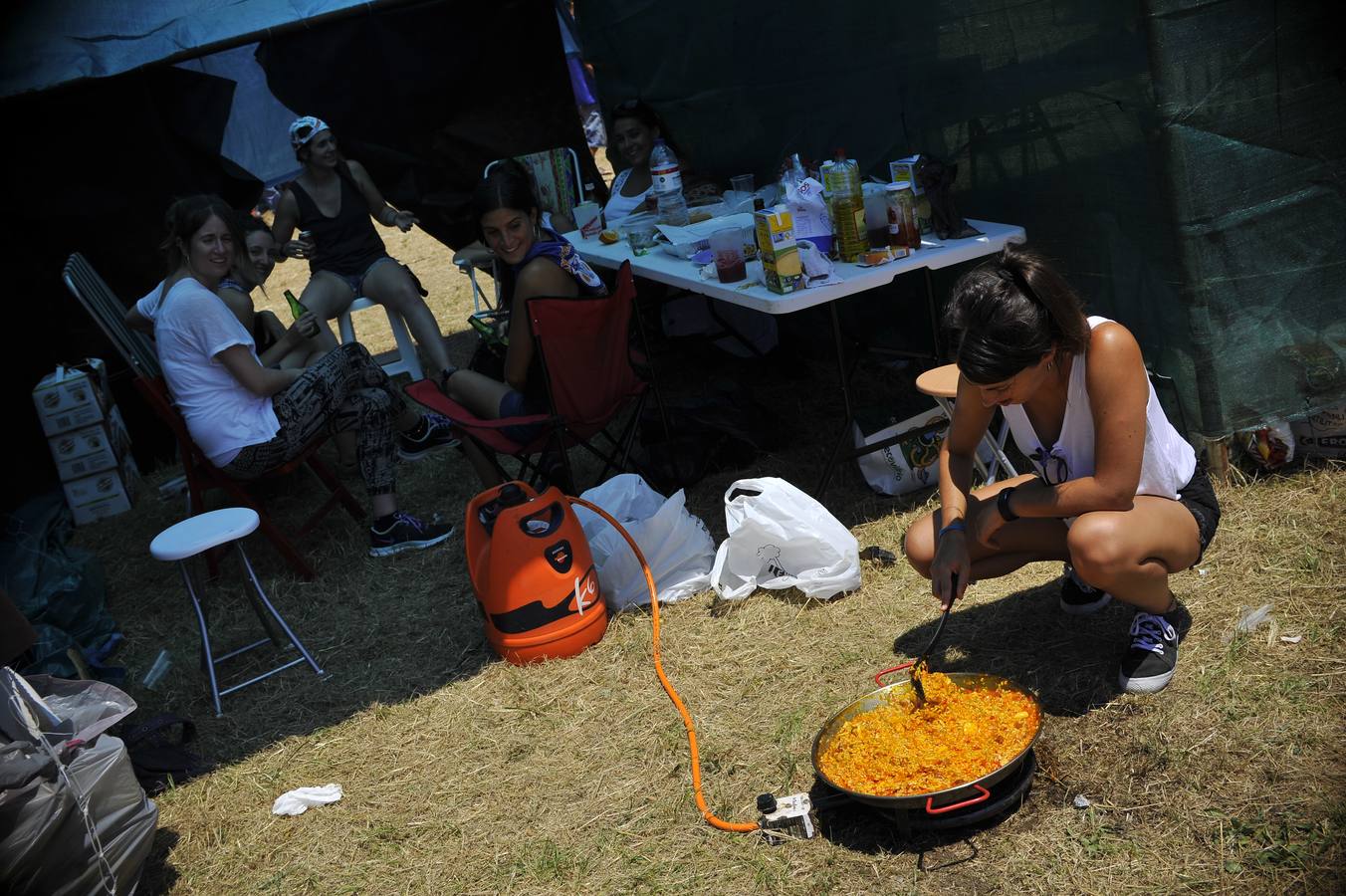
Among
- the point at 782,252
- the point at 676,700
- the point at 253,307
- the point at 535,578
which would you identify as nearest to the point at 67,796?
the point at 535,578

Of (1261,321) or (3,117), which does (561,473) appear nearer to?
(1261,321)

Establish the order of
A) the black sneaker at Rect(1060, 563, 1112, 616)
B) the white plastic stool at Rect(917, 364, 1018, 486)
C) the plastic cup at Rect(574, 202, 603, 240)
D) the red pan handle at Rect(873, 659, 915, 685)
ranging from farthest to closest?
the plastic cup at Rect(574, 202, 603, 240) < the white plastic stool at Rect(917, 364, 1018, 486) < the black sneaker at Rect(1060, 563, 1112, 616) < the red pan handle at Rect(873, 659, 915, 685)


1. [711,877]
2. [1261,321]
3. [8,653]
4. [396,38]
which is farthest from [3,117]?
[1261,321]

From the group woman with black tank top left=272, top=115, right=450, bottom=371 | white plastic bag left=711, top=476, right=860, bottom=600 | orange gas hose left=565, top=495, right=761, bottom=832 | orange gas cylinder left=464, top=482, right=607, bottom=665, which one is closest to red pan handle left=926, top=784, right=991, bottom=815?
orange gas hose left=565, top=495, right=761, bottom=832

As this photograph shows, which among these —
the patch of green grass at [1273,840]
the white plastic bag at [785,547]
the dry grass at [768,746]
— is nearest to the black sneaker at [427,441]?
the dry grass at [768,746]

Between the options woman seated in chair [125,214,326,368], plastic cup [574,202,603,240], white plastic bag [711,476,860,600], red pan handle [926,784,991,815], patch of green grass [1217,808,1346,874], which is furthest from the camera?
plastic cup [574,202,603,240]

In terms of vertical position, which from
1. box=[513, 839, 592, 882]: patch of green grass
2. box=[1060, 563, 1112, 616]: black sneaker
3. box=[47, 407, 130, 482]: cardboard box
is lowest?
box=[513, 839, 592, 882]: patch of green grass

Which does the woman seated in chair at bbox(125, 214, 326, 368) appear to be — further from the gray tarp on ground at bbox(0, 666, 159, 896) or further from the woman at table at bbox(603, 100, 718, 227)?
the gray tarp on ground at bbox(0, 666, 159, 896)

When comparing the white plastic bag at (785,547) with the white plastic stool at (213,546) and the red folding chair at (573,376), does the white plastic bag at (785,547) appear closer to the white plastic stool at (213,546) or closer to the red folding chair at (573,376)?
the red folding chair at (573,376)

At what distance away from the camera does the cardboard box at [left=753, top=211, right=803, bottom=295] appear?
11.7ft

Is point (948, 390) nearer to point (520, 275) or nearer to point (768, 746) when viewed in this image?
point (768, 746)

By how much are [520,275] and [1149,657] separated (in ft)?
8.01

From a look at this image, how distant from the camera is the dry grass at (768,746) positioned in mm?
2277

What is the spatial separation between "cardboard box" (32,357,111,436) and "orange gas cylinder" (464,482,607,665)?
322 centimetres
